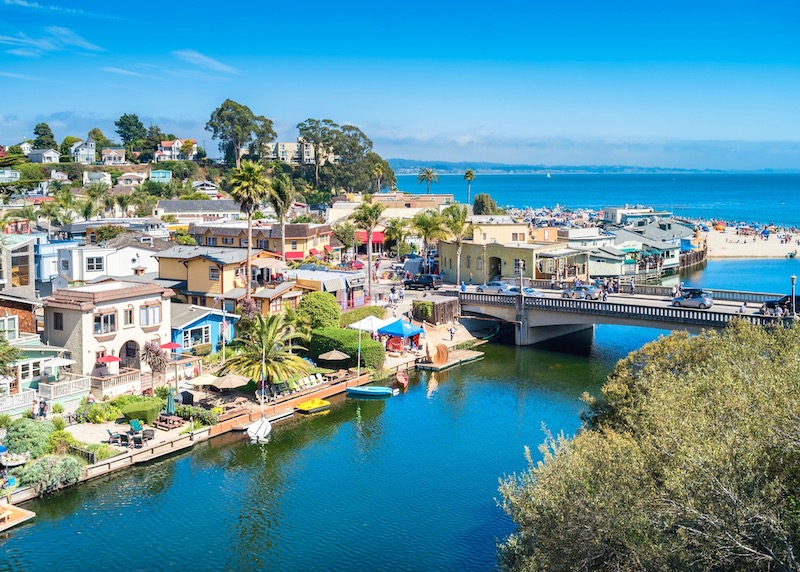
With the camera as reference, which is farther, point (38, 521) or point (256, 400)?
point (256, 400)

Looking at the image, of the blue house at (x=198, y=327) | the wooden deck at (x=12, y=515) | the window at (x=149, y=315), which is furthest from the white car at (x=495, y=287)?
the wooden deck at (x=12, y=515)

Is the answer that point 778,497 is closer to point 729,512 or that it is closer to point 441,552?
point 729,512

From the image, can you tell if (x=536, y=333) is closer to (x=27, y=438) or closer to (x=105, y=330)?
(x=105, y=330)

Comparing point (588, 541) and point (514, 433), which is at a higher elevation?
point (588, 541)

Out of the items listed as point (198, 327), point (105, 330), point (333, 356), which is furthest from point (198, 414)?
point (198, 327)

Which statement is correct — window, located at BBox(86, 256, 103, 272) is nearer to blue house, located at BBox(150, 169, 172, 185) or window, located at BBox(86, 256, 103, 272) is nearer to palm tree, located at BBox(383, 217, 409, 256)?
palm tree, located at BBox(383, 217, 409, 256)

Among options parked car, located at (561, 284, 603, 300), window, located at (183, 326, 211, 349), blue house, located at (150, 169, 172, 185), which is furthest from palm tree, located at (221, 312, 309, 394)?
blue house, located at (150, 169, 172, 185)

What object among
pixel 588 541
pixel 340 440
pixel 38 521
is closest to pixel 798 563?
pixel 588 541
